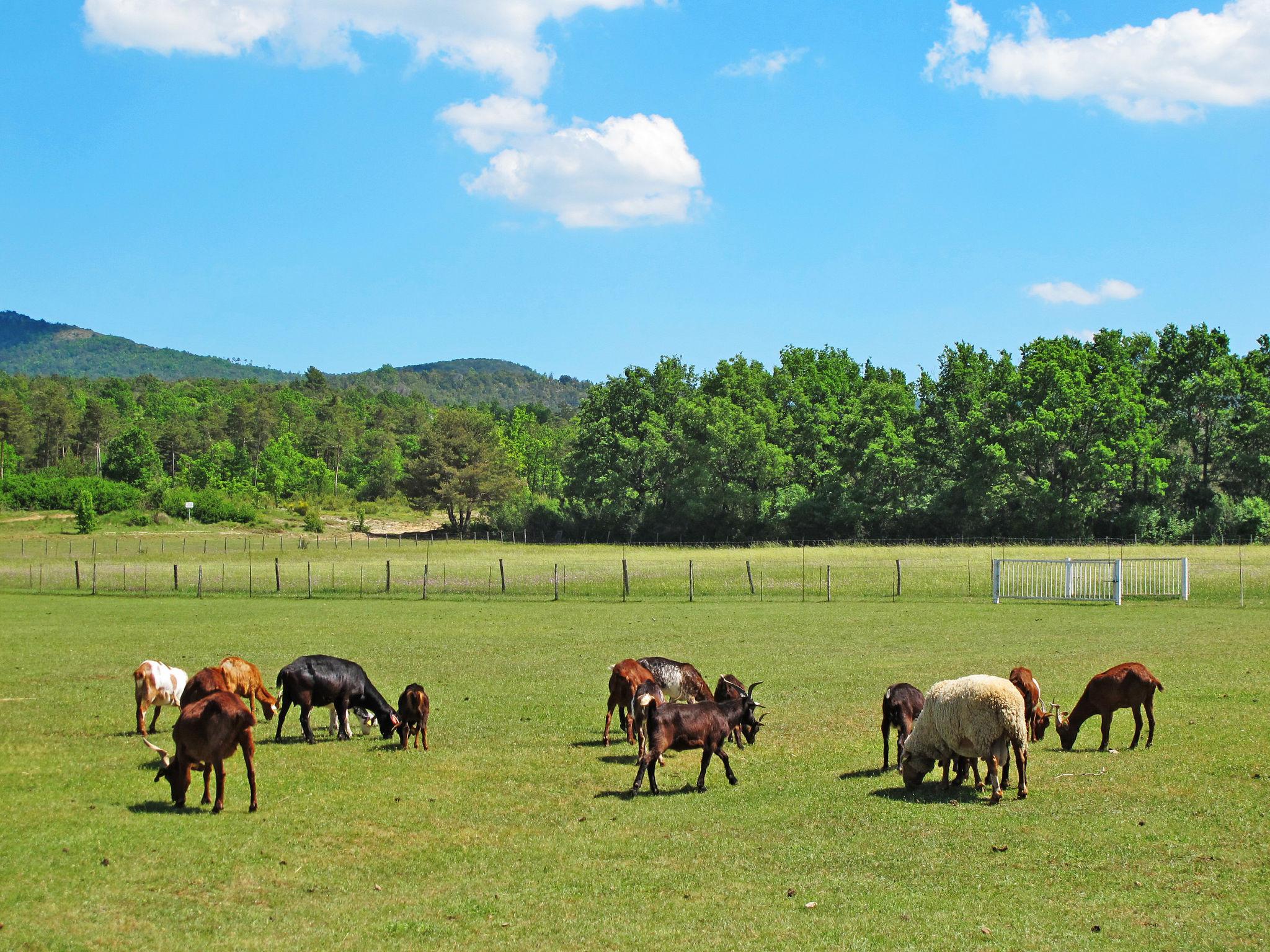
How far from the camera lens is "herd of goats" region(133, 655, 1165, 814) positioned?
11516 millimetres

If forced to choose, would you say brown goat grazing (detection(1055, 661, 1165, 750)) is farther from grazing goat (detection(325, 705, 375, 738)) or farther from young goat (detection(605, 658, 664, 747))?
grazing goat (detection(325, 705, 375, 738))

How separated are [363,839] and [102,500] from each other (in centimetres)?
11799

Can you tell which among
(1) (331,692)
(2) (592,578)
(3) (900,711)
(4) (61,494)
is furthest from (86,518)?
(3) (900,711)

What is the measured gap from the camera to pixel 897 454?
3474 inches

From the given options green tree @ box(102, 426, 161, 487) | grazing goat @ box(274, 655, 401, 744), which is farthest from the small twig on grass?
green tree @ box(102, 426, 161, 487)

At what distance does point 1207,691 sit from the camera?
19125mm

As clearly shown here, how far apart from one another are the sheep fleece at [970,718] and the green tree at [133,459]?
13757 cm

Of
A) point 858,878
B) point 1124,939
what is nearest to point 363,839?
point 858,878

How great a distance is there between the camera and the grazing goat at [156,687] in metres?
15.5

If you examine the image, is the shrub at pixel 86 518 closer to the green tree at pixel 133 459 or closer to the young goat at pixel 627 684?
the green tree at pixel 133 459

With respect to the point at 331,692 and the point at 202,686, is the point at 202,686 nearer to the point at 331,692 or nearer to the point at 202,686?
the point at 202,686

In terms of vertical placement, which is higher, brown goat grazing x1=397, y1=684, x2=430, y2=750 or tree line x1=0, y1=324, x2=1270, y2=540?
tree line x1=0, y1=324, x2=1270, y2=540

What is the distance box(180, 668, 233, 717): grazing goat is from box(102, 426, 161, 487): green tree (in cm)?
13101

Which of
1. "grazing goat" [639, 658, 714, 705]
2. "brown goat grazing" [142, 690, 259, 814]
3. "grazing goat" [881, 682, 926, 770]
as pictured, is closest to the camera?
"brown goat grazing" [142, 690, 259, 814]
